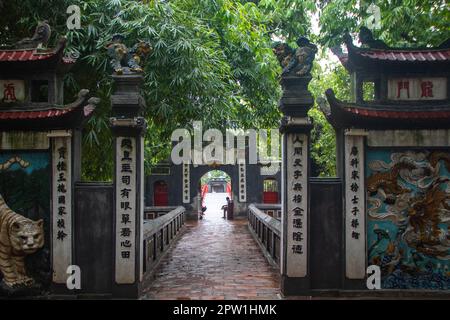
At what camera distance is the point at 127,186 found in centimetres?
657

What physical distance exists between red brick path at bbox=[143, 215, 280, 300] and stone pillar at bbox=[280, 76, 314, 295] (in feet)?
1.82

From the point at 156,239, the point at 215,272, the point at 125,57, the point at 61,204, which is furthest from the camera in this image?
the point at 156,239

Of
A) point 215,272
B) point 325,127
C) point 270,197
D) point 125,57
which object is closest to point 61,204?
point 125,57

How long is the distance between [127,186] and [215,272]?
3.03 meters

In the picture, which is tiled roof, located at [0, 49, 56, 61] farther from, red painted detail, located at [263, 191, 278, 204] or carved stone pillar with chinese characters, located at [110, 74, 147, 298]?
red painted detail, located at [263, 191, 278, 204]

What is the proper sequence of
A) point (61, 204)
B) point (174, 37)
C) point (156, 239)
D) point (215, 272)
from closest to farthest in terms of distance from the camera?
point (61, 204), point (215, 272), point (174, 37), point (156, 239)

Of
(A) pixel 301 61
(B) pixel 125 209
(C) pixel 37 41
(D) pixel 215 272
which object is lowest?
(D) pixel 215 272

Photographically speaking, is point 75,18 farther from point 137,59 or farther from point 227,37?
point 227,37

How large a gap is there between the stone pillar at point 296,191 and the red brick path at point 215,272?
1.82 ft

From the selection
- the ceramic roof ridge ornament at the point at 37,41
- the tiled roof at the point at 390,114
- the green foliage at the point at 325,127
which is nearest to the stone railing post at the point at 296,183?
the tiled roof at the point at 390,114

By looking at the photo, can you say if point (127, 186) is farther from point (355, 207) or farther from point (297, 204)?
point (355, 207)

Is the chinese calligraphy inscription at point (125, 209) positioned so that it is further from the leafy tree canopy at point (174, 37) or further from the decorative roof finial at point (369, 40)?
the decorative roof finial at point (369, 40)

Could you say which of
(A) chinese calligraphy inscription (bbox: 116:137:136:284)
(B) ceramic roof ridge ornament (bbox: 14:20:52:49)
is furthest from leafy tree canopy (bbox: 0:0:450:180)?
(A) chinese calligraphy inscription (bbox: 116:137:136:284)

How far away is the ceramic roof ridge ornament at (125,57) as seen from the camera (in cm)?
672
